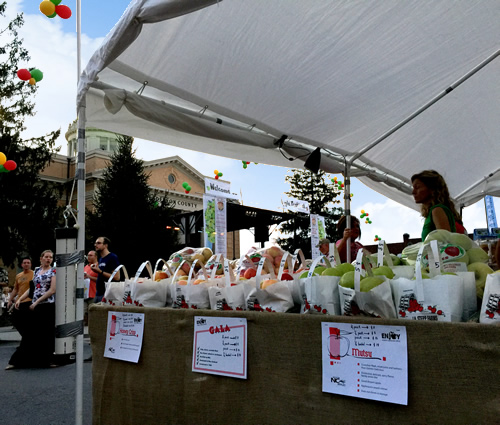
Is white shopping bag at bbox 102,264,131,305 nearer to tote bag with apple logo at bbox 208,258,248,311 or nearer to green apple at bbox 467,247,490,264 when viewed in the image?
tote bag with apple logo at bbox 208,258,248,311

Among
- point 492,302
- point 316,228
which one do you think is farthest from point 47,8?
point 316,228

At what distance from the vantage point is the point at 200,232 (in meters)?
17.5

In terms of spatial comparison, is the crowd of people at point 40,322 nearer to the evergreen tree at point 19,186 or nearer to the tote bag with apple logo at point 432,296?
the tote bag with apple logo at point 432,296

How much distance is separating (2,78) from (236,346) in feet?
67.4

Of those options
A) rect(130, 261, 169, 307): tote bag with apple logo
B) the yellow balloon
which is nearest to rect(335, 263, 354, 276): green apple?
rect(130, 261, 169, 307): tote bag with apple logo

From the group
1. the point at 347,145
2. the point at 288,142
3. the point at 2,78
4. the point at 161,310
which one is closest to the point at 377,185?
the point at 347,145

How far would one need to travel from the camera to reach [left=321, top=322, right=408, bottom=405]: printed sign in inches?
51.5

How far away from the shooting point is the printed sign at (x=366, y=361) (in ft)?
4.29

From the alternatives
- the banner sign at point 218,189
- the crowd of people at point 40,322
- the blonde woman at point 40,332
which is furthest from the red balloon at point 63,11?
the banner sign at point 218,189

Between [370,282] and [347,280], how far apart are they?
0.32 ft

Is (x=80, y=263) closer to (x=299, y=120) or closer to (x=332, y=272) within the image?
(x=332, y=272)

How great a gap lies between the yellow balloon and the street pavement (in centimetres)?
405

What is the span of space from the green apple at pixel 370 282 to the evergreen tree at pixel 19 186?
1882 cm

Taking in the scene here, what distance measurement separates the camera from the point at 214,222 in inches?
370
